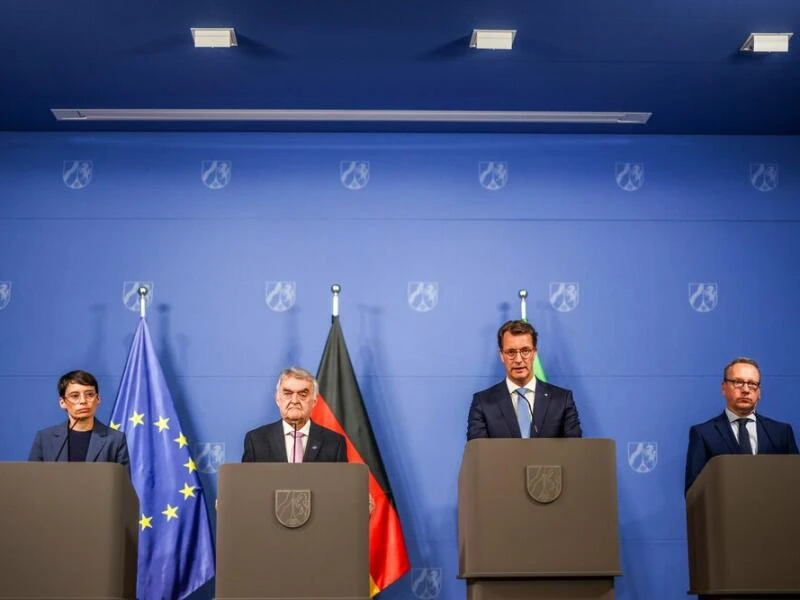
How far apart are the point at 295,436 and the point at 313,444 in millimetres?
104

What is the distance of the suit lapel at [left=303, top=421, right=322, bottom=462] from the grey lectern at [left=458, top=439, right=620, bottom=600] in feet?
3.21

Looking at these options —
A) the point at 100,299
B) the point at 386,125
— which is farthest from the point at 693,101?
the point at 100,299

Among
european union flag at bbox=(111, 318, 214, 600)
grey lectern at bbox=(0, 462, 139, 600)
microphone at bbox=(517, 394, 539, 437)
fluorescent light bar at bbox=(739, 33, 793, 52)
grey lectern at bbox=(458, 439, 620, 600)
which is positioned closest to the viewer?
grey lectern at bbox=(0, 462, 139, 600)

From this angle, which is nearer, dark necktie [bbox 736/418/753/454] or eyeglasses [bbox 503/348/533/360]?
eyeglasses [bbox 503/348/533/360]

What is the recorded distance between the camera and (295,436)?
4934mm

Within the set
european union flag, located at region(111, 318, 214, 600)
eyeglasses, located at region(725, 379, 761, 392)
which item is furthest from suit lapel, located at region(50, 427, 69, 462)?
eyeglasses, located at region(725, 379, 761, 392)

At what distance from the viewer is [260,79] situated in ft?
18.9

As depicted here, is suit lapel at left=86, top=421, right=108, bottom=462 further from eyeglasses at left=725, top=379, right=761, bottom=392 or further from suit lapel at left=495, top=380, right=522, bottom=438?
eyeglasses at left=725, top=379, right=761, bottom=392

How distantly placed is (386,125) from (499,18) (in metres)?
1.33

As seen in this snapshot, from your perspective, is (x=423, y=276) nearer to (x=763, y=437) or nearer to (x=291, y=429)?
(x=291, y=429)

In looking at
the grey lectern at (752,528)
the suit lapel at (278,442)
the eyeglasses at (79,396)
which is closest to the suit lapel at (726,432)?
the grey lectern at (752,528)

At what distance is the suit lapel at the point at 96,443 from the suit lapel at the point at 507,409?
171 centimetres

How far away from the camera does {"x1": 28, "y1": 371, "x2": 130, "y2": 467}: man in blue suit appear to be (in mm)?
5117

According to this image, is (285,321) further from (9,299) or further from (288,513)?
(288,513)
